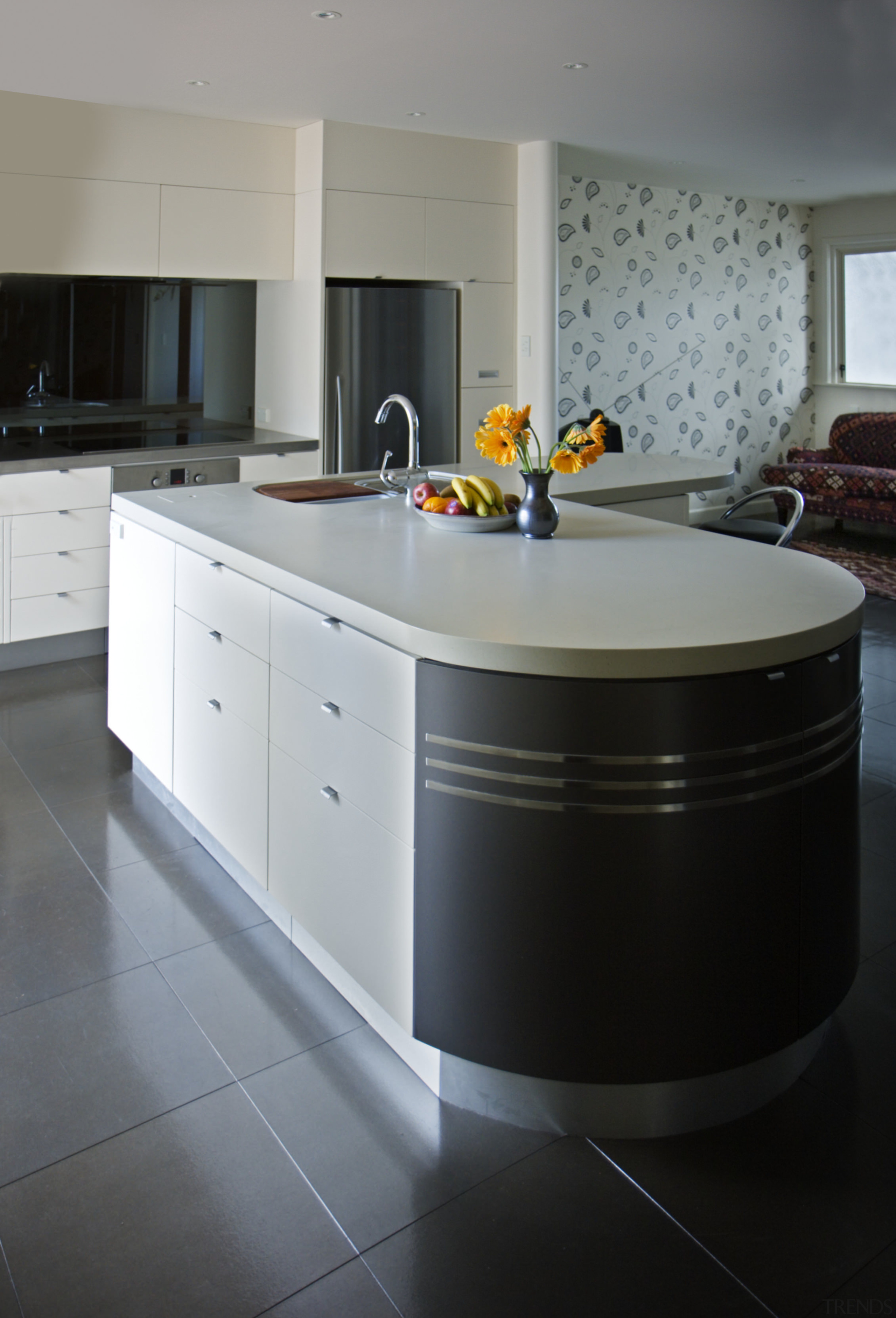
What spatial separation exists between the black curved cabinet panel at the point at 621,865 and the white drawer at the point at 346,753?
7 cm

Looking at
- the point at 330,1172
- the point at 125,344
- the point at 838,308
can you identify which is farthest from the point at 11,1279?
the point at 838,308

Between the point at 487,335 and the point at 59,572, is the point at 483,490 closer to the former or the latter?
the point at 59,572

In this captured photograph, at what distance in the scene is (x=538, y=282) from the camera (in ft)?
18.3

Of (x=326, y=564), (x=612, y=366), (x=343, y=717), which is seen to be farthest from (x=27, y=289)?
(x=612, y=366)

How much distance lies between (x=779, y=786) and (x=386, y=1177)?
92 cm

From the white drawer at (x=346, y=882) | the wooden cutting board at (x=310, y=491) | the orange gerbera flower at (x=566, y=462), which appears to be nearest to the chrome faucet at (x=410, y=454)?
the wooden cutting board at (x=310, y=491)

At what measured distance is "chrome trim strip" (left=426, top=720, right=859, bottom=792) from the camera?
5.59 feet

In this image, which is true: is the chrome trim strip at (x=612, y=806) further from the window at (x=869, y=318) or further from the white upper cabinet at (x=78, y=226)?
the window at (x=869, y=318)

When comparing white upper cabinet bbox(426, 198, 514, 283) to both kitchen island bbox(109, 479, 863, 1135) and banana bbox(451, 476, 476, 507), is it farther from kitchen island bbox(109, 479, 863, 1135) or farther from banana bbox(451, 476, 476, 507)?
kitchen island bbox(109, 479, 863, 1135)

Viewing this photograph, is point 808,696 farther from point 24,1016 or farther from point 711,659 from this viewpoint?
point 24,1016

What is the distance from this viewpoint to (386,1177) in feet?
5.77

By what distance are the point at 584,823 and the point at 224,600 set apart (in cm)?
122

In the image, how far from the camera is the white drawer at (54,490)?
436 centimetres

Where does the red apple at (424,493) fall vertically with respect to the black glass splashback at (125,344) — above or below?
below
